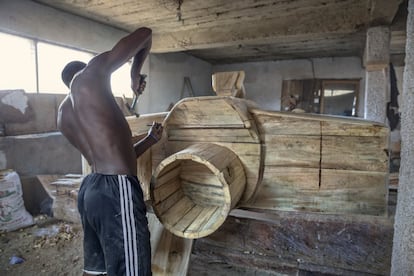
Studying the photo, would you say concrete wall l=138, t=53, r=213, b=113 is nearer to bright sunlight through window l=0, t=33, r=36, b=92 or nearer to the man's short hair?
bright sunlight through window l=0, t=33, r=36, b=92

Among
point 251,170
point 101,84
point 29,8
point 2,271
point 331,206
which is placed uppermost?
point 29,8

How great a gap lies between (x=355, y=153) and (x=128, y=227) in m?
1.00

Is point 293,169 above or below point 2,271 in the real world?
above

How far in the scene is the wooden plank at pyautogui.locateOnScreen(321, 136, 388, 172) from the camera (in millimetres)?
1034

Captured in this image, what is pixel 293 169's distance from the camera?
1.15m

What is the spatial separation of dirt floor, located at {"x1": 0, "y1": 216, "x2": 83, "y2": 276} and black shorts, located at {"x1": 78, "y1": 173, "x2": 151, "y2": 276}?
1.10 meters

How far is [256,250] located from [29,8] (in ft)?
12.8

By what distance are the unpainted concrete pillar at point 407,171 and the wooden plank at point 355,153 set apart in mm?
197

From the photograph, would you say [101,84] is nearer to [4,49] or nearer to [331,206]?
[331,206]

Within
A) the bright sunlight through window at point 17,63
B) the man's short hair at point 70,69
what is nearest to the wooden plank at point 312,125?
the man's short hair at point 70,69

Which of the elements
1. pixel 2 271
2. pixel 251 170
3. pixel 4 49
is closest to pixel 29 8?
pixel 4 49

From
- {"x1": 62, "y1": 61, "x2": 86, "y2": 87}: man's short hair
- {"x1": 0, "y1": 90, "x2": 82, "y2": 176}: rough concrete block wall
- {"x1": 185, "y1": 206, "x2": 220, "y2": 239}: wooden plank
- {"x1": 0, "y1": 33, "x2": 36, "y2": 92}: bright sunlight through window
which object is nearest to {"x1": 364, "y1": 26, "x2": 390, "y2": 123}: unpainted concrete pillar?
{"x1": 185, "y1": 206, "x2": 220, "y2": 239}: wooden plank

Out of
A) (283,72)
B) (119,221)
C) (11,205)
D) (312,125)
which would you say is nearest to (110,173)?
(119,221)

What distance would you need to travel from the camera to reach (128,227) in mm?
1062
